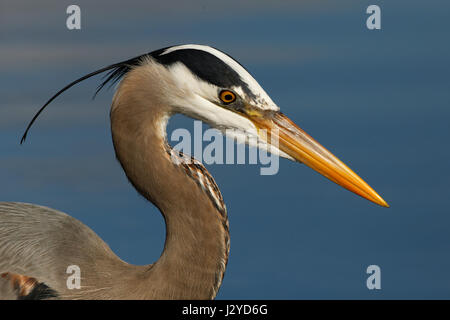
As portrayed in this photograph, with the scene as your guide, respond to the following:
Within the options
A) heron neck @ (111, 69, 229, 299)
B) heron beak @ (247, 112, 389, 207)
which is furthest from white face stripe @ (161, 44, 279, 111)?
heron neck @ (111, 69, 229, 299)

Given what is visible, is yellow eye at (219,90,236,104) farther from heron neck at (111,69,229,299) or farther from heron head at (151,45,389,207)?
heron neck at (111,69,229,299)

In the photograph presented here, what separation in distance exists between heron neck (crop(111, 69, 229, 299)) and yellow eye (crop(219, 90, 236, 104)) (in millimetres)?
285

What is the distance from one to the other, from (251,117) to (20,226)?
1.35 metres

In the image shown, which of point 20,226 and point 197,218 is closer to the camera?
point 197,218

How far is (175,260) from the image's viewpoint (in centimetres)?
475

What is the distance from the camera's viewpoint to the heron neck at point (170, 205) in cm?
468

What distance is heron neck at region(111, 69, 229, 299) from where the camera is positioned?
468cm

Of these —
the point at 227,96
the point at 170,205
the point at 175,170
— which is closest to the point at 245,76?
the point at 227,96

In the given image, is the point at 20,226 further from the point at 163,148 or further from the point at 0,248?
the point at 163,148

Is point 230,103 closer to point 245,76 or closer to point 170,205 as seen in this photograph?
point 245,76

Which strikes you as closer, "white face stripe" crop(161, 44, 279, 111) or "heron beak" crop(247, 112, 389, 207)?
"white face stripe" crop(161, 44, 279, 111)
